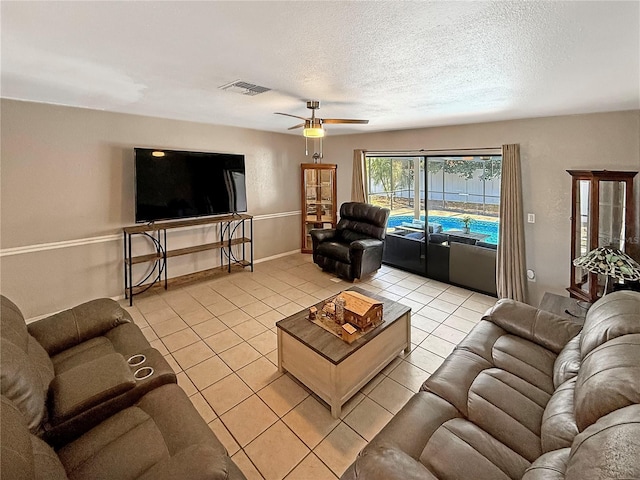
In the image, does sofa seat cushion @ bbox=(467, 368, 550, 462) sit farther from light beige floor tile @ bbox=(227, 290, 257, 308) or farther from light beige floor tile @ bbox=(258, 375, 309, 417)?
light beige floor tile @ bbox=(227, 290, 257, 308)

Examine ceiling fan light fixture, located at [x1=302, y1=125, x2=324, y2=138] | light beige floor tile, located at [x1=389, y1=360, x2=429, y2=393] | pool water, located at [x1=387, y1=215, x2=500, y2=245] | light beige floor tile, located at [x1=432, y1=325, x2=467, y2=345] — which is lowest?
light beige floor tile, located at [x1=389, y1=360, x2=429, y2=393]

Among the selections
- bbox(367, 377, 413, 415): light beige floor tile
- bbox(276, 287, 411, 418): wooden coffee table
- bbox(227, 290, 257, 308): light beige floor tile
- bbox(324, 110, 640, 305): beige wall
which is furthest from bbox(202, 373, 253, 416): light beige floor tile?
bbox(324, 110, 640, 305): beige wall

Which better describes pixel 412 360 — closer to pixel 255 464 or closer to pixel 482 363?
pixel 482 363

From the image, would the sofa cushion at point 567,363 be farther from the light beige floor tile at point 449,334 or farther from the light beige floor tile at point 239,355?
the light beige floor tile at point 239,355

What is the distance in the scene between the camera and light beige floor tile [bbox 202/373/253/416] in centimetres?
239

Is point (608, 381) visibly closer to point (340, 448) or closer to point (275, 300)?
point (340, 448)

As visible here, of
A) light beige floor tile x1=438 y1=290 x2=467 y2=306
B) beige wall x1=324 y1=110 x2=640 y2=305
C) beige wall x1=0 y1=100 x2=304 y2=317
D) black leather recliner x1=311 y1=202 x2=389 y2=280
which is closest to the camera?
beige wall x1=324 y1=110 x2=640 y2=305

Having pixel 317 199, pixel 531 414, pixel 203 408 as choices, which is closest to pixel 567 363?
pixel 531 414

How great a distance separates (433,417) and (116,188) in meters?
4.43

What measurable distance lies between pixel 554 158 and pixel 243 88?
362 centimetres

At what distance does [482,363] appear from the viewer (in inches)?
80.1

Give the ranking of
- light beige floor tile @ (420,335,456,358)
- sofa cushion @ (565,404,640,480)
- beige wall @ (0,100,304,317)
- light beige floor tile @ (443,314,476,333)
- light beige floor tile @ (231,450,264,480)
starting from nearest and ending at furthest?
sofa cushion @ (565,404,640,480)
light beige floor tile @ (231,450,264,480)
light beige floor tile @ (420,335,456,358)
beige wall @ (0,100,304,317)
light beige floor tile @ (443,314,476,333)

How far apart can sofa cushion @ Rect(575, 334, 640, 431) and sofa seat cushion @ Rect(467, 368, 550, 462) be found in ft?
0.85

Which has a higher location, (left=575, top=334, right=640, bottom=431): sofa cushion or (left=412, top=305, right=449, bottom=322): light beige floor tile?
(left=575, top=334, right=640, bottom=431): sofa cushion
